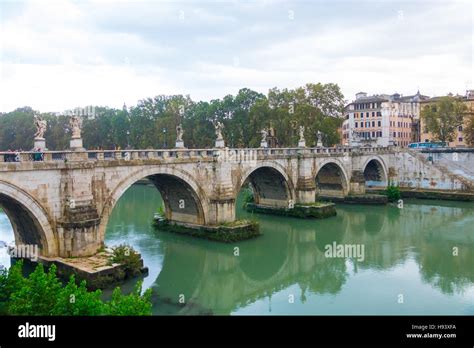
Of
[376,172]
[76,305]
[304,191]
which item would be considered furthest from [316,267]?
[376,172]

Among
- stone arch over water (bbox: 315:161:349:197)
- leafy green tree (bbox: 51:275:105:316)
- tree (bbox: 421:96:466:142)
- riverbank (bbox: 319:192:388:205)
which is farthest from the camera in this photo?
tree (bbox: 421:96:466:142)

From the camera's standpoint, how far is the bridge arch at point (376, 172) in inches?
1570

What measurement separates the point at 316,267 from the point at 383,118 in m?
39.0

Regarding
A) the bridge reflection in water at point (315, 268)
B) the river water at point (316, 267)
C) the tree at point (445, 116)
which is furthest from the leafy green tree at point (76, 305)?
the tree at point (445, 116)

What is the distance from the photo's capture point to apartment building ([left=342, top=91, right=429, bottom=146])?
179ft

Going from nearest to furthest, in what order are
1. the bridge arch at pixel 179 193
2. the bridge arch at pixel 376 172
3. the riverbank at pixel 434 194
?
the bridge arch at pixel 179 193, the riverbank at pixel 434 194, the bridge arch at pixel 376 172

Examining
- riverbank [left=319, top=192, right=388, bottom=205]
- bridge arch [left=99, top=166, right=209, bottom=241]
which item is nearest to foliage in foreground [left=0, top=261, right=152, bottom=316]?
bridge arch [left=99, top=166, right=209, bottom=241]

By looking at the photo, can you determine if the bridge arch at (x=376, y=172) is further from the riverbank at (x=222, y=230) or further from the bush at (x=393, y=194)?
the riverbank at (x=222, y=230)

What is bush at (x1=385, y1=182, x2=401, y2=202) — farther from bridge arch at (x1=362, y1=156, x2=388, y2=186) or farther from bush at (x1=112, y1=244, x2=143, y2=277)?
bush at (x1=112, y1=244, x2=143, y2=277)

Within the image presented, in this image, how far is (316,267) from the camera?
19.3 meters

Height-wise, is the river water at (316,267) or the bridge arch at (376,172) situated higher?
the bridge arch at (376,172)

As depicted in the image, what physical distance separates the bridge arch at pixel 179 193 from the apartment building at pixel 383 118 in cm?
3331

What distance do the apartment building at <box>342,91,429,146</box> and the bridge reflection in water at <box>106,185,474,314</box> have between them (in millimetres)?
26707
